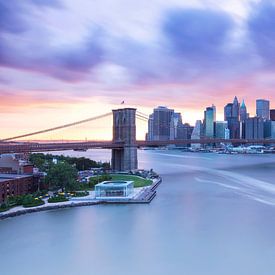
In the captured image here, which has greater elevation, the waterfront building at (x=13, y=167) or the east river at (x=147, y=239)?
the waterfront building at (x=13, y=167)

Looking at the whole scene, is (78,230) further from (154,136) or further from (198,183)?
(154,136)

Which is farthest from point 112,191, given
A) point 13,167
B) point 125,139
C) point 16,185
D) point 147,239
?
point 125,139

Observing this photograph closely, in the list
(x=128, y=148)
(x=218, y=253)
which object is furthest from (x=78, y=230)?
(x=128, y=148)

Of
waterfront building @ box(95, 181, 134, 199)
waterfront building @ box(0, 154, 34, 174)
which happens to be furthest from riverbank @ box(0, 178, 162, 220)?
waterfront building @ box(0, 154, 34, 174)

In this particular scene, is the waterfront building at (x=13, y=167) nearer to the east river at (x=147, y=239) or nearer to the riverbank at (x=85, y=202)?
the riverbank at (x=85, y=202)

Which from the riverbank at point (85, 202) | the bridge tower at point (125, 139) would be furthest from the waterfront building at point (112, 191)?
the bridge tower at point (125, 139)

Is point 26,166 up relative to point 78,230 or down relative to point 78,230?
up
